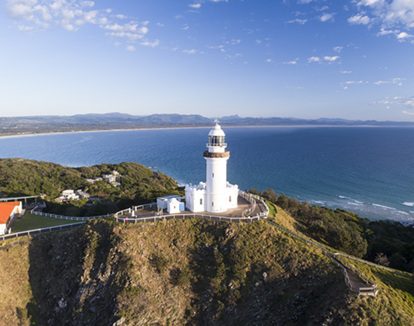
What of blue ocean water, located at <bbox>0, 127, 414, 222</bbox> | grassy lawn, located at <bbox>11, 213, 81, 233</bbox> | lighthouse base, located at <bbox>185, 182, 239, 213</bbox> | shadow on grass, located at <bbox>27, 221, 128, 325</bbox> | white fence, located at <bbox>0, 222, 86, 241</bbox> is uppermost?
lighthouse base, located at <bbox>185, 182, 239, 213</bbox>

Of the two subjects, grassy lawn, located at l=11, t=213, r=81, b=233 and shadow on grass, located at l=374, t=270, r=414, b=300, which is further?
grassy lawn, located at l=11, t=213, r=81, b=233

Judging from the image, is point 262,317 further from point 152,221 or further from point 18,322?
point 18,322

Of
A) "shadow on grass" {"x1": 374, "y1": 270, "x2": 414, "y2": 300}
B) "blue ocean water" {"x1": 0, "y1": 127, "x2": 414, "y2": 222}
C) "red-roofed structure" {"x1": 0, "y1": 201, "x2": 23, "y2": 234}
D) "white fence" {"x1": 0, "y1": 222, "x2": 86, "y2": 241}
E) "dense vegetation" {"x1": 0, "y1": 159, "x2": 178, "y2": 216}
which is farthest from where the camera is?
"blue ocean water" {"x1": 0, "y1": 127, "x2": 414, "y2": 222}

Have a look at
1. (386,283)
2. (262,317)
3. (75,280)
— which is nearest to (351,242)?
(386,283)

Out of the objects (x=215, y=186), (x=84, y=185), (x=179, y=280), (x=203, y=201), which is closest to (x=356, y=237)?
(x=215, y=186)

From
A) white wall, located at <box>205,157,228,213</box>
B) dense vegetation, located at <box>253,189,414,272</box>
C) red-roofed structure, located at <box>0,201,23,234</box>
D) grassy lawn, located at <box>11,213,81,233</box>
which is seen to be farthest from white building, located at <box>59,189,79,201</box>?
dense vegetation, located at <box>253,189,414,272</box>

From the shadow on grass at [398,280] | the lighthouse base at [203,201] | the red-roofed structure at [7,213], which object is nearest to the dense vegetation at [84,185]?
the red-roofed structure at [7,213]

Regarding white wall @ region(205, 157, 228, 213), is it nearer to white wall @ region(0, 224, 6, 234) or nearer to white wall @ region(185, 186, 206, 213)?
white wall @ region(185, 186, 206, 213)

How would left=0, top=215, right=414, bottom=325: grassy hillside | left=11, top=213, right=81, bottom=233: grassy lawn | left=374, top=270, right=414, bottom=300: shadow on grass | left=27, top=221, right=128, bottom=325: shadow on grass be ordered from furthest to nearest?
left=11, top=213, right=81, bottom=233: grassy lawn → left=27, top=221, right=128, bottom=325: shadow on grass → left=374, top=270, right=414, bottom=300: shadow on grass → left=0, top=215, right=414, bottom=325: grassy hillside
